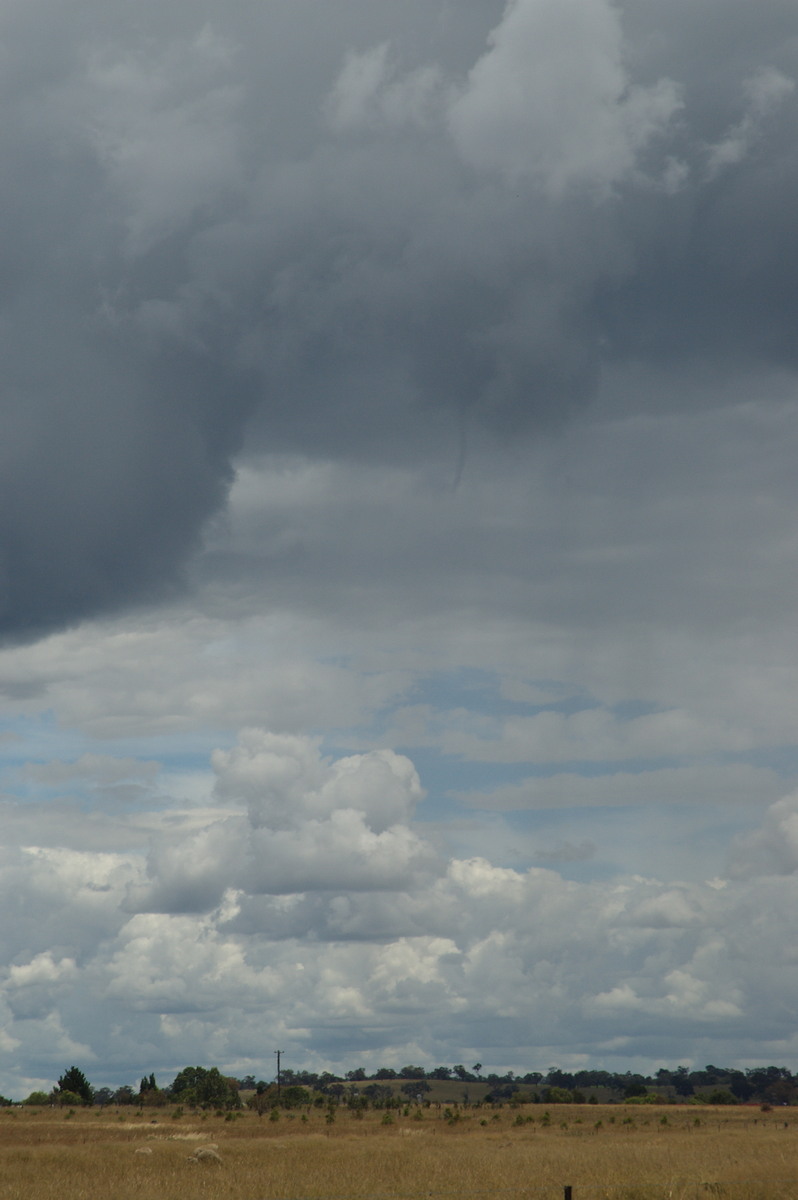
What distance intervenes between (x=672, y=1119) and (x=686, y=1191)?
89.4 meters

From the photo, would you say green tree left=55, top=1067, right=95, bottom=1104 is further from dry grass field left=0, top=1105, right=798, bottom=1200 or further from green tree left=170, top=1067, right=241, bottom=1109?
dry grass field left=0, top=1105, right=798, bottom=1200

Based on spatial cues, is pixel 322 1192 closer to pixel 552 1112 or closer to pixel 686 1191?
pixel 686 1191

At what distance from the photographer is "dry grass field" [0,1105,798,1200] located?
38500 millimetres

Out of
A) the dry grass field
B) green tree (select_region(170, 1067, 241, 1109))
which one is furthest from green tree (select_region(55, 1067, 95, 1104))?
the dry grass field

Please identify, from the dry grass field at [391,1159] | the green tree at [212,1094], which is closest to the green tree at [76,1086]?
the green tree at [212,1094]

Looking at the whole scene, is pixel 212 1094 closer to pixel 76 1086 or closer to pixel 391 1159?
pixel 76 1086

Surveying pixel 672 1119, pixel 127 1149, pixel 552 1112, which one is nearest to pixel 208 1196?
pixel 127 1149

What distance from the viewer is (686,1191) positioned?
3503 centimetres

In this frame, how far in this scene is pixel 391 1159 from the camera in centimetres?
5728

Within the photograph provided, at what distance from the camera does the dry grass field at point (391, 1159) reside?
3850 cm

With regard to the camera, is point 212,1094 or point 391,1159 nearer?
point 391,1159

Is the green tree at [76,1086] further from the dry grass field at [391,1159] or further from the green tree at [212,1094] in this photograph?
the dry grass field at [391,1159]

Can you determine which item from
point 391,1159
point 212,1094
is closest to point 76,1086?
point 212,1094

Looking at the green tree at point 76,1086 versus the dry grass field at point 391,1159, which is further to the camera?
the green tree at point 76,1086
